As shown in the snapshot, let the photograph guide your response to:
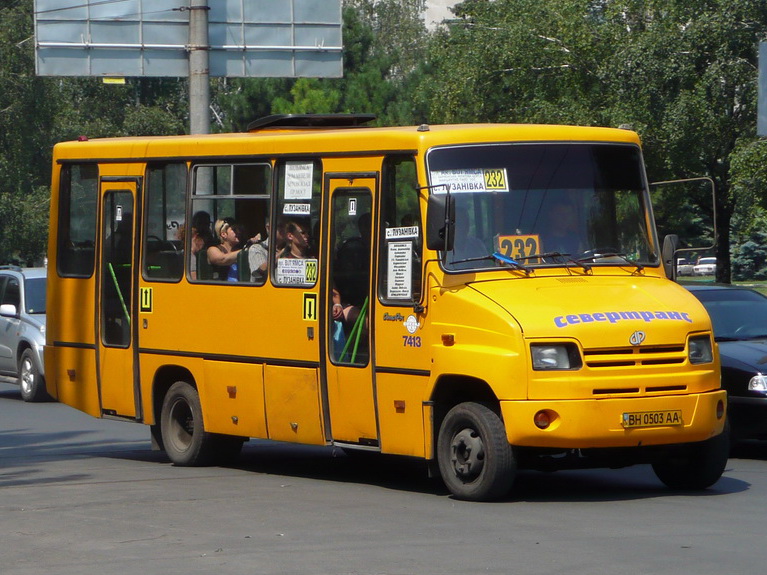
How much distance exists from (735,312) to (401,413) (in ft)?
15.3

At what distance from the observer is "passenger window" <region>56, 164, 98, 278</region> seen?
1336 cm

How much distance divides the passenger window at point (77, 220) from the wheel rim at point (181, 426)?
5.65ft

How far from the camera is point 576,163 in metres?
10.3

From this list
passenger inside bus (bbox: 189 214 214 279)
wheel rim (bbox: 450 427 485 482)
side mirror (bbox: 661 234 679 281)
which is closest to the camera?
wheel rim (bbox: 450 427 485 482)

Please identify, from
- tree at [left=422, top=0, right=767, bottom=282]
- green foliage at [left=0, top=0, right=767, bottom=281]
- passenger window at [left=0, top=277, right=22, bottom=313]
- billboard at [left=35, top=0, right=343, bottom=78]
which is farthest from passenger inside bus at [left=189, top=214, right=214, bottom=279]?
tree at [left=422, top=0, right=767, bottom=282]

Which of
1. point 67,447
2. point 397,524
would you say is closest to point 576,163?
point 397,524

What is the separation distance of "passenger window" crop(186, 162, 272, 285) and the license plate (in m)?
3.46

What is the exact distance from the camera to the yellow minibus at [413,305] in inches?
362

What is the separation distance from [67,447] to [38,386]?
6.00 metres

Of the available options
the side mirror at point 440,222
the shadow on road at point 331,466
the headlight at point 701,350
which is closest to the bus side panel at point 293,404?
the shadow on road at point 331,466

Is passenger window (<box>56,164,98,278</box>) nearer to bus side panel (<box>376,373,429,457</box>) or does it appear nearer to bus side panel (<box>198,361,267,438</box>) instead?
bus side panel (<box>198,361,267,438</box>)

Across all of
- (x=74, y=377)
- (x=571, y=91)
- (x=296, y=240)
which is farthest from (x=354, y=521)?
(x=571, y=91)

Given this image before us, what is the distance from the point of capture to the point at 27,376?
66.2ft

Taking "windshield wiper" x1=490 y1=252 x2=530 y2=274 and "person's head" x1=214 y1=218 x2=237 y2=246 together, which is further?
"person's head" x1=214 y1=218 x2=237 y2=246
